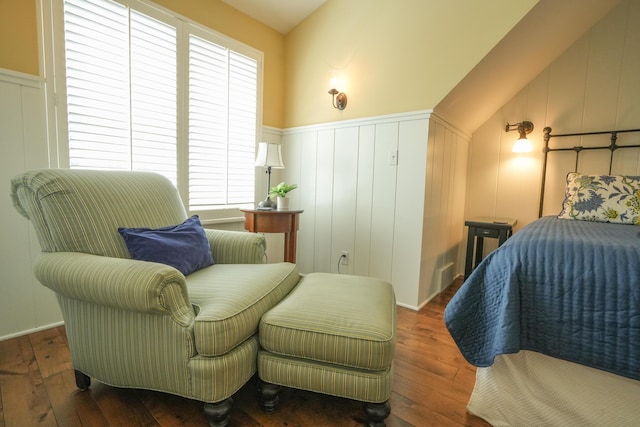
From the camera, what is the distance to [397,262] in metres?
2.34

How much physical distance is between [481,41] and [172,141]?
2200 millimetres

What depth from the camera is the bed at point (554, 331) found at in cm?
95

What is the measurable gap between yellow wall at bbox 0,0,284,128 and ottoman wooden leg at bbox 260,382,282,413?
2.04 m

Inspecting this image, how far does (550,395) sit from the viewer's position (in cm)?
110

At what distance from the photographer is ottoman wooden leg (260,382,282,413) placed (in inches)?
47.3

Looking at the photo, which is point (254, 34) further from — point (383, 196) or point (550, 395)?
point (550, 395)

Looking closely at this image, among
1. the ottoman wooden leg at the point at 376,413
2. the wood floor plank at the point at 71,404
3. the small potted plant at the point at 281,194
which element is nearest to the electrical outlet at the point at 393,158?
the small potted plant at the point at 281,194

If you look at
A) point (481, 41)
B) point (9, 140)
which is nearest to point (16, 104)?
→ point (9, 140)

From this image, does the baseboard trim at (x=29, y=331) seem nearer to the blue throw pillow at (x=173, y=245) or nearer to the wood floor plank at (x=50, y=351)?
the wood floor plank at (x=50, y=351)

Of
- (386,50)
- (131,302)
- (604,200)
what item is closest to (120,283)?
(131,302)

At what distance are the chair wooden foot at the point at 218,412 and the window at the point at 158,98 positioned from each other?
1613 millimetres

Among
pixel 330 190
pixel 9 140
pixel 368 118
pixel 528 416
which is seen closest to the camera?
pixel 528 416

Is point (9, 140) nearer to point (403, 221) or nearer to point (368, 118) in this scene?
point (368, 118)

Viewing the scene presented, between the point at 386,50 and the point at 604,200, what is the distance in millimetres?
1857
